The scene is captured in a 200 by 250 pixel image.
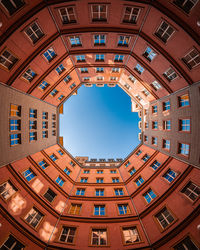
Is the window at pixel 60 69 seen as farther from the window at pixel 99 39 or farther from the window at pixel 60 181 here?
the window at pixel 60 181

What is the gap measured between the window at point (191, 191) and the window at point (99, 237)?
13.3m

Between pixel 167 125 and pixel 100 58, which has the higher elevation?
pixel 100 58

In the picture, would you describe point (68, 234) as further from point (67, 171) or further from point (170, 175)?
point (170, 175)

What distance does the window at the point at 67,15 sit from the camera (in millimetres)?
16983

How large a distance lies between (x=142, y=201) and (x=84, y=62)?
3109 centimetres

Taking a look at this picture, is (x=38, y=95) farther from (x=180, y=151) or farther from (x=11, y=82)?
(x=180, y=151)

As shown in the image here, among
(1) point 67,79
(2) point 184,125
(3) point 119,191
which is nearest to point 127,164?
(3) point 119,191

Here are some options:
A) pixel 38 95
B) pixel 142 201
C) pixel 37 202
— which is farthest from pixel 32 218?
pixel 38 95

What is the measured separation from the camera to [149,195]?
22484 mm

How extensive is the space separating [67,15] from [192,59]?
→ 1882cm

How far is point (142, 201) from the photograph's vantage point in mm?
22094

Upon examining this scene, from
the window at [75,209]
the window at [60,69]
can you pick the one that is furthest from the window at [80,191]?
the window at [60,69]

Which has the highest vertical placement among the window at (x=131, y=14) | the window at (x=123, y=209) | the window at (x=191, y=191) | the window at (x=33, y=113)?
the window at (x=131, y=14)

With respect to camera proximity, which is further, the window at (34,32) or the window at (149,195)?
the window at (149,195)
